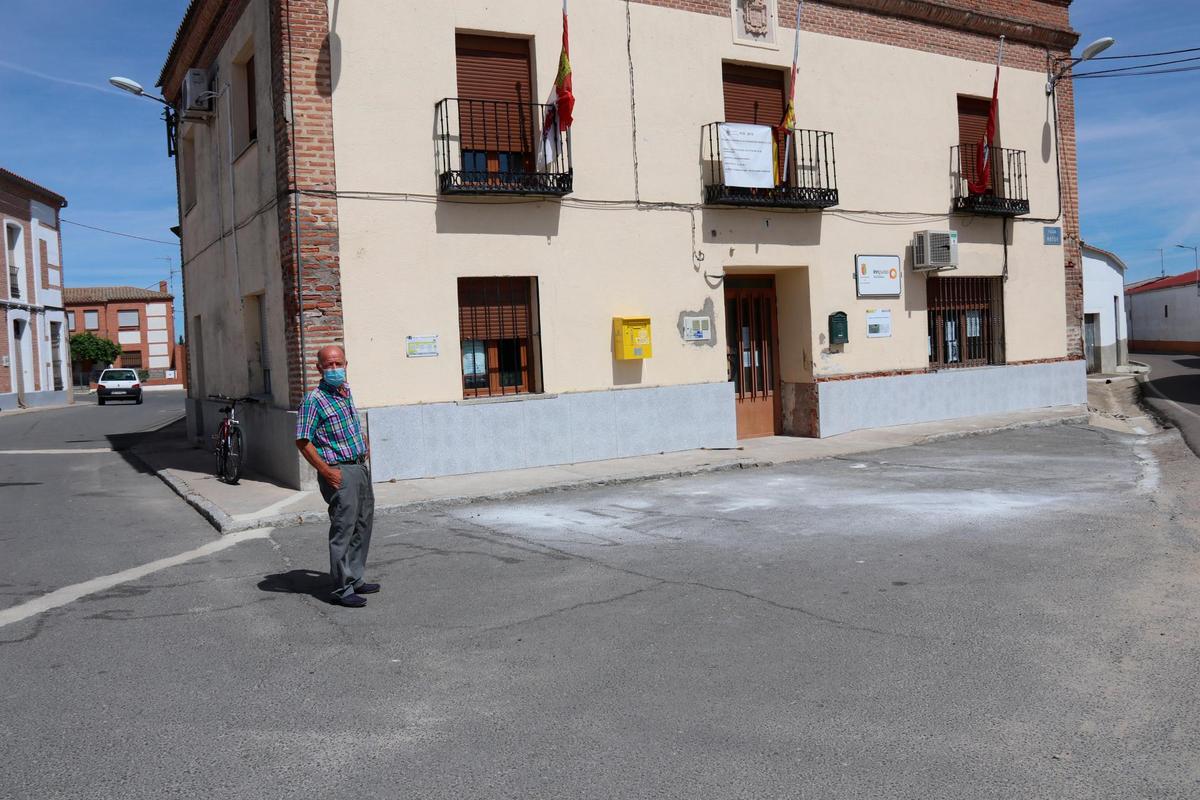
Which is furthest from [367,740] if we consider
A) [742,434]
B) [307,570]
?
[742,434]

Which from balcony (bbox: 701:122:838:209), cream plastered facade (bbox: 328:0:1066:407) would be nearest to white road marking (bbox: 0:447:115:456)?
cream plastered facade (bbox: 328:0:1066:407)

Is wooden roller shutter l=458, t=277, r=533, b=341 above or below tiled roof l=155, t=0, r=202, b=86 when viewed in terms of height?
below

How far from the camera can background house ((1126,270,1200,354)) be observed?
5525 cm

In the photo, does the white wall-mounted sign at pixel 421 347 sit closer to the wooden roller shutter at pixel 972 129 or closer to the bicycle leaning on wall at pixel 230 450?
the bicycle leaning on wall at pixel 230 450

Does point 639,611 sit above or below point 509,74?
below

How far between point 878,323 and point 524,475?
667 cm

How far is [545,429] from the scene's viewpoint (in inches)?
476

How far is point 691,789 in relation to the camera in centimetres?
342

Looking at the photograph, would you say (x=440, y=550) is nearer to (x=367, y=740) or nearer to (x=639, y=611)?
(x=639, y=611)

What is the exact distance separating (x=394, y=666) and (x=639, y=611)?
1464 mm

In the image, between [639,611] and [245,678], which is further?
[639,611]

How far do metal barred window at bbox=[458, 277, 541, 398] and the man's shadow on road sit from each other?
16.4ft

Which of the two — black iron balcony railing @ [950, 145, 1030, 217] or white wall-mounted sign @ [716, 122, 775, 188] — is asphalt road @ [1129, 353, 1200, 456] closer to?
black iron balcony railing @ [950, 145, 1030, 217]

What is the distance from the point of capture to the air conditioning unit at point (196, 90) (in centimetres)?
1405
